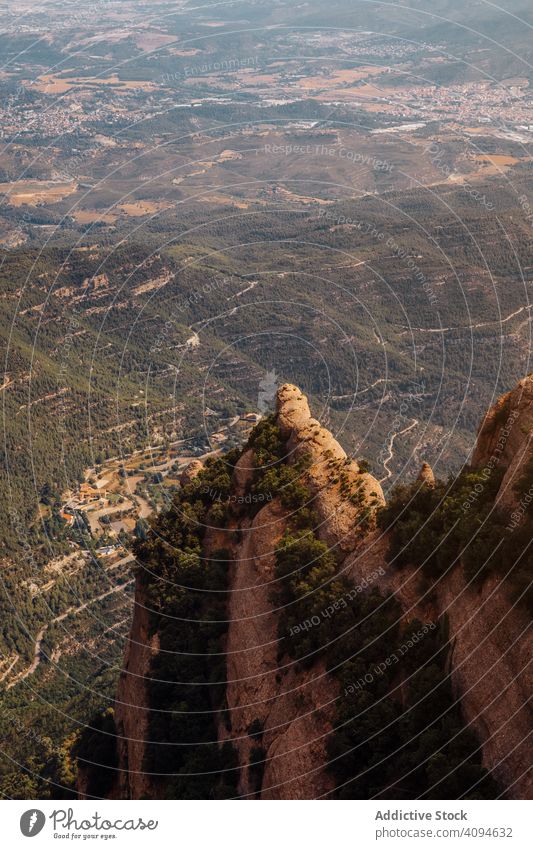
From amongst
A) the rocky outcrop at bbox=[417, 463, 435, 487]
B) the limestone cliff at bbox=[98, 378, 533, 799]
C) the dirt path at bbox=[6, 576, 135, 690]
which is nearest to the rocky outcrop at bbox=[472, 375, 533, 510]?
the limestone cliff at bbox=[98, 378, 533, 799]

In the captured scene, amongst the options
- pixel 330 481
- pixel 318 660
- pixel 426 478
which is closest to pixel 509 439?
pixel 426 478

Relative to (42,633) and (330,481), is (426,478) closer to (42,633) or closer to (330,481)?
(330,481)

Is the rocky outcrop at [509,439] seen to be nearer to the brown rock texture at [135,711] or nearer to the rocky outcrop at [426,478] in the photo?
the rocky outcrop at [426,478]

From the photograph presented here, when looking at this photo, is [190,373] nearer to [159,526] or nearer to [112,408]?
[112,408]

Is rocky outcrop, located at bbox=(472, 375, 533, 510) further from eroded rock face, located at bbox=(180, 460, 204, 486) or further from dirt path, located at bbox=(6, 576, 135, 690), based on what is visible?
dirt path, located at bbox=(6, 576, 135, 690)
